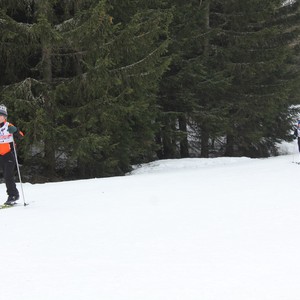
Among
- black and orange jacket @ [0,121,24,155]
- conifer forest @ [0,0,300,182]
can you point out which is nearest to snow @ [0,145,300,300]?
black and orange jacket @ [0,121,24,155]

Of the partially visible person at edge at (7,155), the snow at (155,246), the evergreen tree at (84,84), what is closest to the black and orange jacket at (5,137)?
the partially visible person at edge at (7,155)

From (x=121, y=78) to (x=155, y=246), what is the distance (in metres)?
9.36

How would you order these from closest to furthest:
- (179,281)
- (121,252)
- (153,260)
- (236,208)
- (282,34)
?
1. (179,281)
2. (153,260)
3. (121,252)
4. (236,208)
5. (282,34)

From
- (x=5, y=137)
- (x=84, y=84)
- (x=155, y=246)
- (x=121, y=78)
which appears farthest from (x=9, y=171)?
(x=121, y=78)

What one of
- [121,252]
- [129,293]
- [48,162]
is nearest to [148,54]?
[48,162]

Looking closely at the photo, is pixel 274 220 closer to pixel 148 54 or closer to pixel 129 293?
pixel 129 293

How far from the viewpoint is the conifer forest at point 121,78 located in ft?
39.7

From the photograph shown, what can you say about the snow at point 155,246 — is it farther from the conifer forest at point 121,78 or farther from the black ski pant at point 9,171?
the conifer forest at point 121,78

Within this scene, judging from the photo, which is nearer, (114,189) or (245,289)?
(245,289)

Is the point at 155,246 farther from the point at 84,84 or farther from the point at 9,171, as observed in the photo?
the point at 84,84

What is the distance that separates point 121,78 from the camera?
43.2 feet

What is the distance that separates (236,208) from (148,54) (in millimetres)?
8402

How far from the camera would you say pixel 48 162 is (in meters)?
12.9

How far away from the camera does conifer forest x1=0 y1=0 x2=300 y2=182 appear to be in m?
12.1
